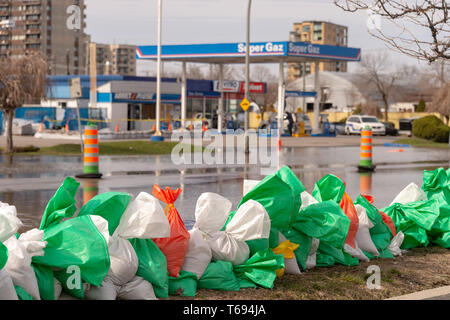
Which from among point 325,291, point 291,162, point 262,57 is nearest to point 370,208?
point 325,291

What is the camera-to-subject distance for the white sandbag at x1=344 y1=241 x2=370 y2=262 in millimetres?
6633

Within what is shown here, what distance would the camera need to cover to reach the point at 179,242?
5.42m

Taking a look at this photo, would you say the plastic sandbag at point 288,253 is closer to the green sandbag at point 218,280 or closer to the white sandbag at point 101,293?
the green sandbag at point 218,280

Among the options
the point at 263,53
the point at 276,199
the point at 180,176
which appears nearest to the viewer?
the point at 276,199

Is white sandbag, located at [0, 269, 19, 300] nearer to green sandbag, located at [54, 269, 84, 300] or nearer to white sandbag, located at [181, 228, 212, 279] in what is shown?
green sandbag, located at [54, 269, 84, 300]

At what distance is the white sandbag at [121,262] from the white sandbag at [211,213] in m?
0.83

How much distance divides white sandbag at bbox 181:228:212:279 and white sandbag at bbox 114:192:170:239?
0.48 metres

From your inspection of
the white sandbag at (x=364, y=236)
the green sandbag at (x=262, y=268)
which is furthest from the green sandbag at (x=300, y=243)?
the white sandbag at (x=364, y=236)

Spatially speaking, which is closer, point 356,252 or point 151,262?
point 151,262

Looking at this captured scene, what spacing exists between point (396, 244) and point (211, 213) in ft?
7.88

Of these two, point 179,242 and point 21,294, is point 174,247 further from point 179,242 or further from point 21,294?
point 21,294

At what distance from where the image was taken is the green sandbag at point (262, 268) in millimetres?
5496

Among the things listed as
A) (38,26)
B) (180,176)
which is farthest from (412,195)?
(38,26)
